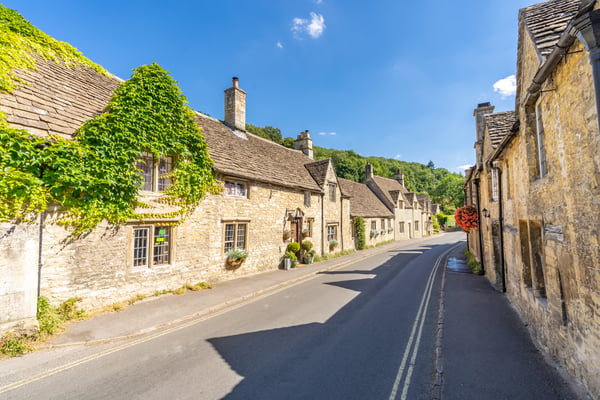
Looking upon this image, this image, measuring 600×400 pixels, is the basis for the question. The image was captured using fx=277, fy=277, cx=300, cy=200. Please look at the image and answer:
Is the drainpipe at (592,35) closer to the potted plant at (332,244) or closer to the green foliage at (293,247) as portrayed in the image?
the green foliage at (293,247)

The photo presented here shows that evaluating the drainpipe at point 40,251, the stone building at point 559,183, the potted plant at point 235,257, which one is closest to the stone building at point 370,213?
the potted plant at point 235,257

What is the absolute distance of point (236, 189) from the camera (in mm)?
14633

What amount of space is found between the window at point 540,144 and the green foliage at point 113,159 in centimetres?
1150

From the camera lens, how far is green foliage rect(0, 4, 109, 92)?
8.27 meters

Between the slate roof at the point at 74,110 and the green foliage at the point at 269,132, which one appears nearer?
the slate roof at the point at 74,110

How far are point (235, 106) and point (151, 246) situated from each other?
11.2 meters

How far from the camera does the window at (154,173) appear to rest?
10748mm

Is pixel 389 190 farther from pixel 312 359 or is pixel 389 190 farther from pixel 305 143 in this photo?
pixel 312 359

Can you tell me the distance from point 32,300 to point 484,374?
1095cm

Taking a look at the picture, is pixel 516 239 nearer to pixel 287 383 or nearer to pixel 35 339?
pixel 287 383

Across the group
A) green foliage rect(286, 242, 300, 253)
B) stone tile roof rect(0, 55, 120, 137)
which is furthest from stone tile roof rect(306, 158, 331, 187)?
stone tile roof rect(0, 55, 120, 137)

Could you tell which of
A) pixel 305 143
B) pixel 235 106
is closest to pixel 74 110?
pixel 235 106

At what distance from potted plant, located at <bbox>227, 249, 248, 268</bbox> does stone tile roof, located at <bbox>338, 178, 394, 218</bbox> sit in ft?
51.7

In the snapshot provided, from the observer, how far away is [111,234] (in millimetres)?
9453
